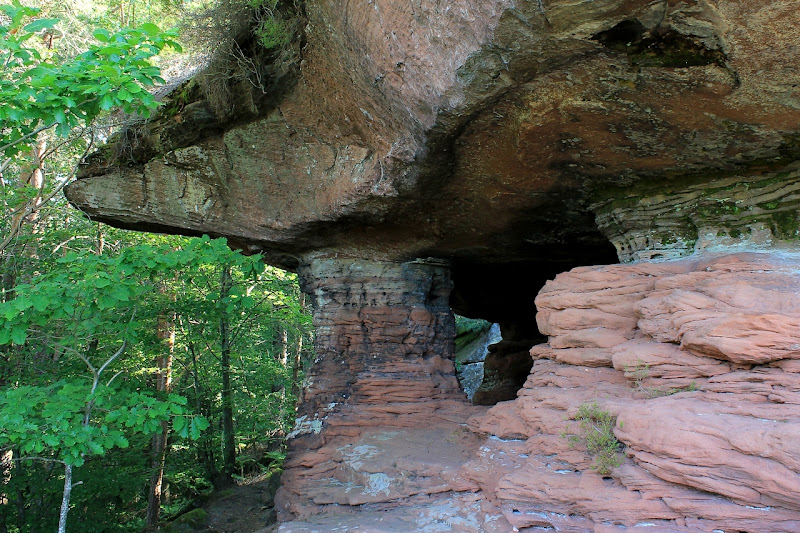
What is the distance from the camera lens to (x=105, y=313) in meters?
6.63

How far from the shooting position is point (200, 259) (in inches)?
235

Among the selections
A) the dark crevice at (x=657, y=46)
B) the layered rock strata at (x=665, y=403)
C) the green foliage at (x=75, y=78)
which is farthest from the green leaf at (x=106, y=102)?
the layered rock strata at (x=665, y=403)

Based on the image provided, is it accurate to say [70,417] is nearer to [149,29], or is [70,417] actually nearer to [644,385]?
[149,29]

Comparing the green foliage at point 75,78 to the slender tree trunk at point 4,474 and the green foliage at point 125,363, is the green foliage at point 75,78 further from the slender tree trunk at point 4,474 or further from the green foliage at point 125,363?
the slender tree trunk at point 4,474

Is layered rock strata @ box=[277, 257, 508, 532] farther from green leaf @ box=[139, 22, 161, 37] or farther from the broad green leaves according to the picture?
green leaf @ box=[139, 22, 161, 37]

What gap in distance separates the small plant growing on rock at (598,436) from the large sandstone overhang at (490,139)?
2391 mm

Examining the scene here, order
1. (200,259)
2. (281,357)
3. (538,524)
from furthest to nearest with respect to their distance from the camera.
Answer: (281,357) < (200,259) < (538,524)

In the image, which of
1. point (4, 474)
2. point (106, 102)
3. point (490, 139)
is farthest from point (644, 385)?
point (4, 474)

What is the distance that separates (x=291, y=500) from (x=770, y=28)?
7457mm

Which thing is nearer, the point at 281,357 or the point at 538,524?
the point at 538,524

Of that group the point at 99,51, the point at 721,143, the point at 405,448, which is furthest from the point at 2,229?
the point at 721,143

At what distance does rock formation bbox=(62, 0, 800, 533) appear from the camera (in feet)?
13.3

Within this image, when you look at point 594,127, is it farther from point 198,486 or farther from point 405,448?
point 198,486

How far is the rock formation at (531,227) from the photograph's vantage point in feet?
13.3
